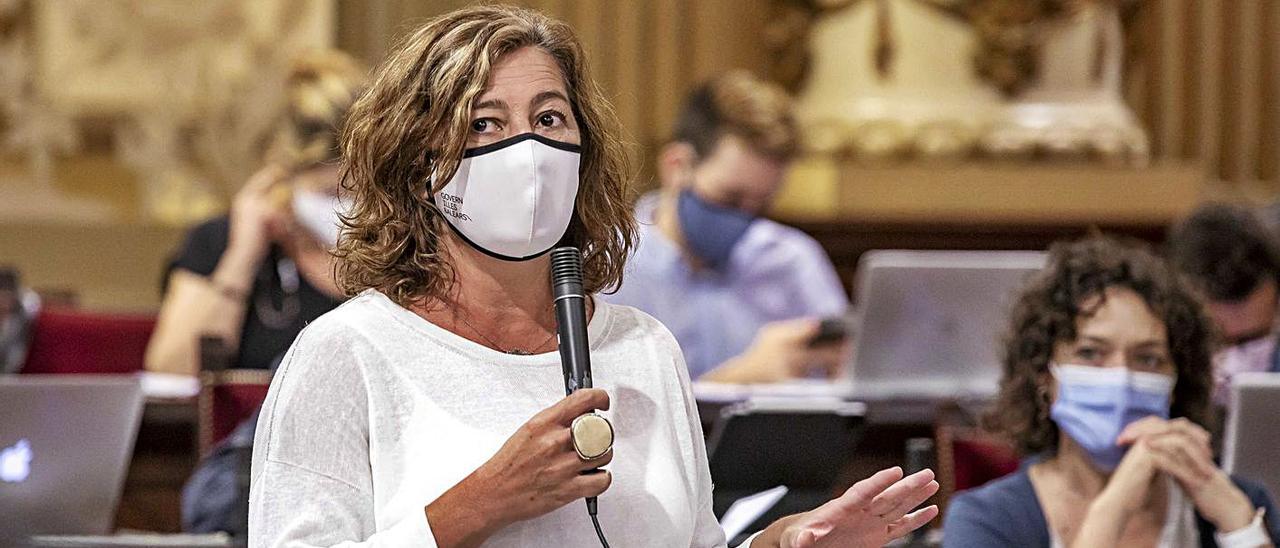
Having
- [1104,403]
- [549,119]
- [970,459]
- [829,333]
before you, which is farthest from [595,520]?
[829,333]

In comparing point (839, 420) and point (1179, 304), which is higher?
point (1179, 304)

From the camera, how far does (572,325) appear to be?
1594 millimetres

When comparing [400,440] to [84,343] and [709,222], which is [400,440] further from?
[709,222]

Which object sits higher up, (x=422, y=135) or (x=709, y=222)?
(x=422, y=135)

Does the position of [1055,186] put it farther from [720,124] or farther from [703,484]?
[703,484]

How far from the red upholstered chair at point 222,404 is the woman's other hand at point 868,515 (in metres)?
1.78

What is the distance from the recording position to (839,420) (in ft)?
9.76

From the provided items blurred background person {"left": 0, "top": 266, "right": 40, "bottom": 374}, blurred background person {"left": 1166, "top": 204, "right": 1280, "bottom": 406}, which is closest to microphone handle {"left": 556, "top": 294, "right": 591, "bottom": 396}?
blurred background person {"left": 0, "top": 266, "right": 40, "bottom": 374}

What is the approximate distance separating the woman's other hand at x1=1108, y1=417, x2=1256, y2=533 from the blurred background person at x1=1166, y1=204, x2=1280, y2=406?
1328 millimetres

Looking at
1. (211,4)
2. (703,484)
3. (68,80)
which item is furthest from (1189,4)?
(703,484)

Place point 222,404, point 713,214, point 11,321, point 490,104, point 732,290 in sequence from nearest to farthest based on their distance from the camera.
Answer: point 490,104 → point 222,404 → point 11,321 → point 713,214 → point 732,290

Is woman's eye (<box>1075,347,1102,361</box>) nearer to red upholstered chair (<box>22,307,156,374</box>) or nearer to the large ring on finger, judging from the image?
the large ring on finger

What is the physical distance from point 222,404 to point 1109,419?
1605 mm

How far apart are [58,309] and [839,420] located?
7.29 feet
